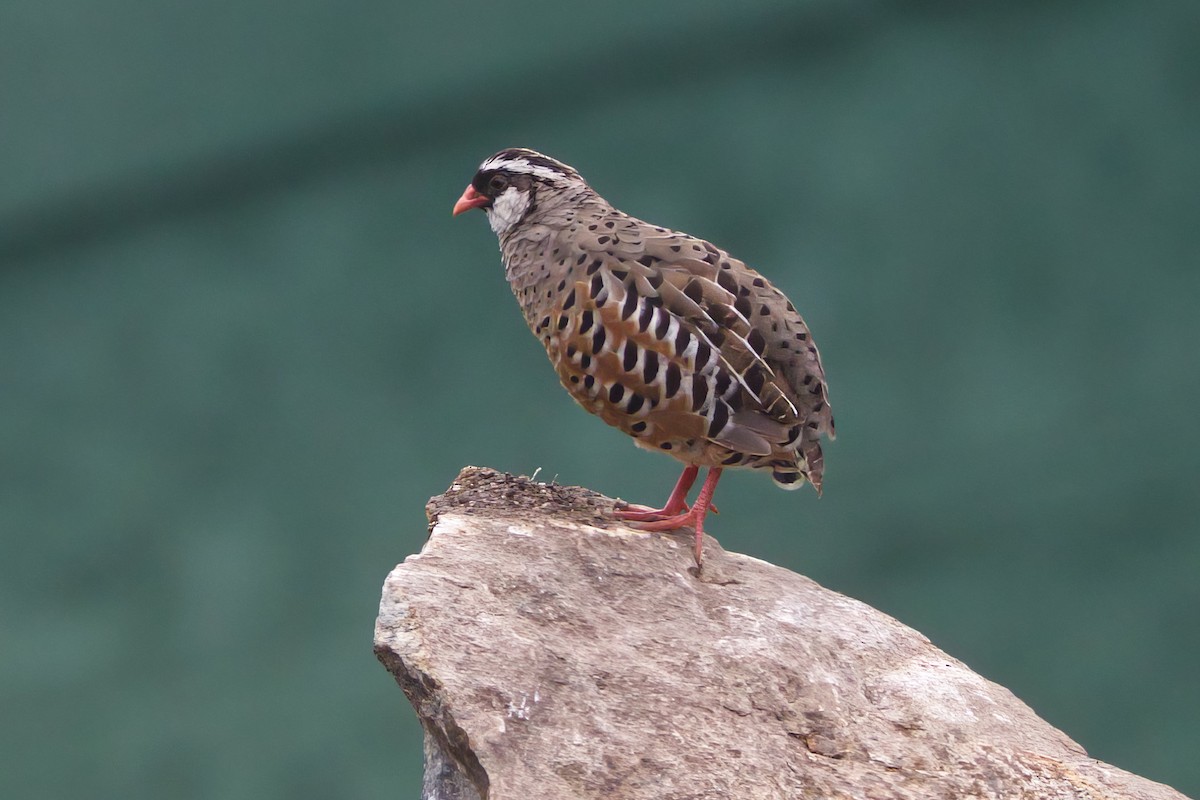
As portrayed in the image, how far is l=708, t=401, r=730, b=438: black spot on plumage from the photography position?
175 inches

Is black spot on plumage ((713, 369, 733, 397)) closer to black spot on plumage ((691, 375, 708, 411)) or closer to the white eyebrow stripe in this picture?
black spot on plumage ((691, 375, 708, 411))

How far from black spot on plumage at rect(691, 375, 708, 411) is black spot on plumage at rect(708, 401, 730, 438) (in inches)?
2.0

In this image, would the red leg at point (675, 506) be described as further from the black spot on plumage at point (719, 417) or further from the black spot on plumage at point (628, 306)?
the black spot on plumage at point (628, 306)

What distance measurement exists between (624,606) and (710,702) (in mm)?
483

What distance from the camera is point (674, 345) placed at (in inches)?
173

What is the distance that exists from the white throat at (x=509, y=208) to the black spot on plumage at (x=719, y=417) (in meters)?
1.12

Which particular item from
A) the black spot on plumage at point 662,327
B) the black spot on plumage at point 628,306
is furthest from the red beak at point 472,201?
the black spot on plumage at point 662,327

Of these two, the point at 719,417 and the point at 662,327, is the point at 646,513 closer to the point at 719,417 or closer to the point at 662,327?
the point at 719,417

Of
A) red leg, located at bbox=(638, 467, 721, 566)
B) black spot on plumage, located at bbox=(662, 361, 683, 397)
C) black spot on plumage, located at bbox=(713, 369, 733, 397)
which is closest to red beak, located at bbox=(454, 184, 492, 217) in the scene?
black spot on plumage, located at bbox=(662, 361, 683, 397)

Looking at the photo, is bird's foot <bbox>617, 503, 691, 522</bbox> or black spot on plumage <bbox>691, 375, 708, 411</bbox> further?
bird's foot <bbox>617, 503, 691, 522</bbox>

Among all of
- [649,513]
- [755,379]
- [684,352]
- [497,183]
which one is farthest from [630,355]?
[497,183]

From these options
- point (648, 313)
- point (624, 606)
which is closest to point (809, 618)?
point (624, 606)

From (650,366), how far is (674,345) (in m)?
0.11

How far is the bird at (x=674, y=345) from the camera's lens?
4406 millimetres
